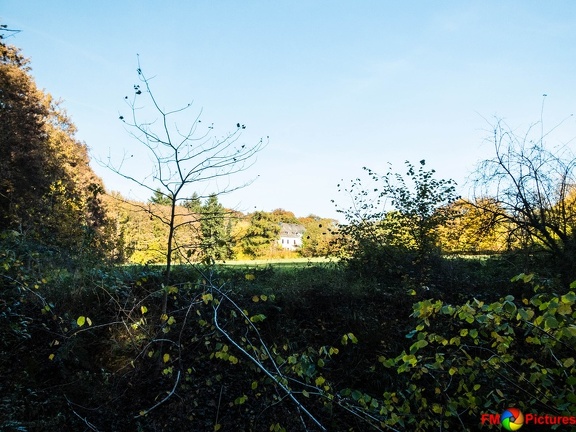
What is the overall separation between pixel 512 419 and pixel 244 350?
5.50 ft

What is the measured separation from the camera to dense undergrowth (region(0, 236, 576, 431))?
267cm

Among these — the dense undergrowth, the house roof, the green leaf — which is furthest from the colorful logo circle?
the house roof

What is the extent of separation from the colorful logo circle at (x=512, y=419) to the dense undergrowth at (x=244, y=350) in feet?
0.28

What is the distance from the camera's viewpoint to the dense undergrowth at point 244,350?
2.67 meters

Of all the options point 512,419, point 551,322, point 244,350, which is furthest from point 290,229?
point 551,322

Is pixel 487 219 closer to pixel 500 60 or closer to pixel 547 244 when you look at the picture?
pixel 547 244

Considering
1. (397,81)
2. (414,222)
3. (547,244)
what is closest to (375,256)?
(414,222)

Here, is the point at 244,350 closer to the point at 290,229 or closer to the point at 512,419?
the point at 512,419

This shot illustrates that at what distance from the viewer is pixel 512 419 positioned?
2.14 m

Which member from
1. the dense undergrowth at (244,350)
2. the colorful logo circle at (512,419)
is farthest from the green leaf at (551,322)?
the colorful logo circle at (512,419)

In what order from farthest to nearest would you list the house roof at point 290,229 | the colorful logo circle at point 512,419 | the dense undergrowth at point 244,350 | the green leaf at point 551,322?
the house roof at point 290,229 < the dense undergrowth at point 244,350 < the colorful logo circle at point 512,419 < the green leaf at point 551,322

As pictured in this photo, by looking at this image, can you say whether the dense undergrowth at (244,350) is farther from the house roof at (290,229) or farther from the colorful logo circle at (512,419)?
the house roof at (290,229)

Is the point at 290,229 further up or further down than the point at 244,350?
further up

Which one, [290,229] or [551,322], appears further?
[290,229]
